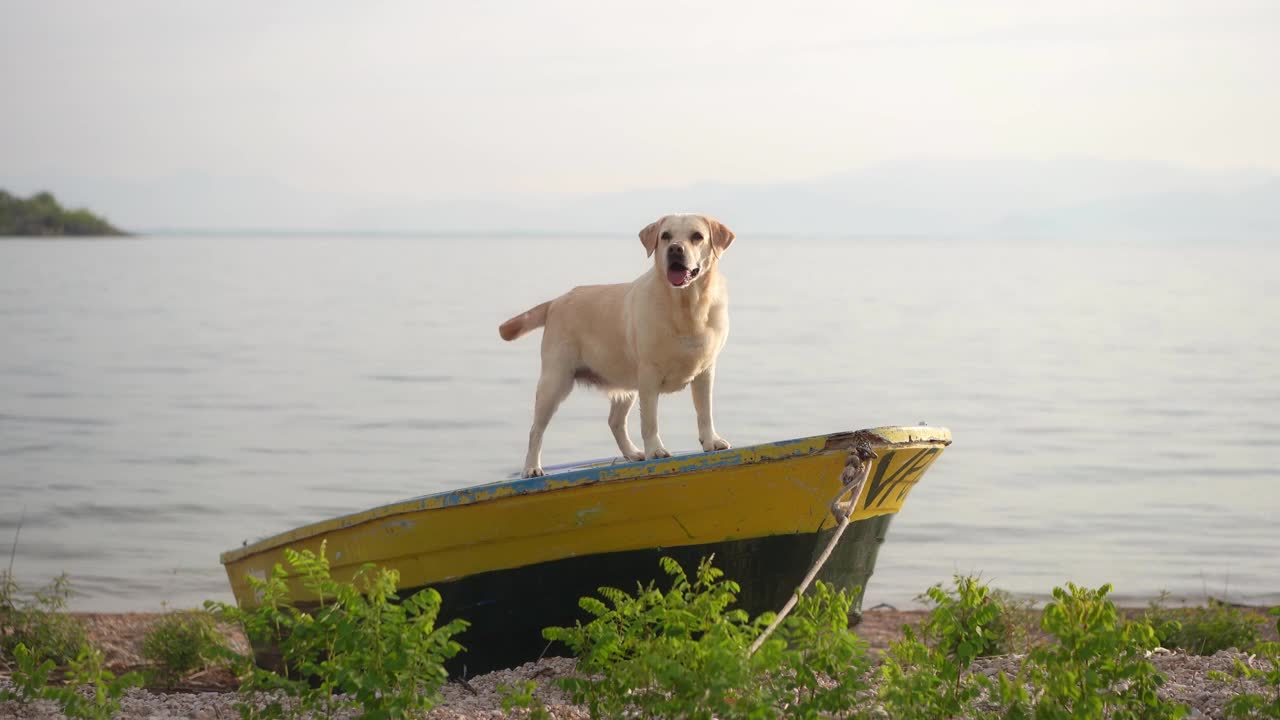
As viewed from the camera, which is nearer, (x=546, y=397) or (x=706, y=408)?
(x=706, y=408)

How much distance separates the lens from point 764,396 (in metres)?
23.4

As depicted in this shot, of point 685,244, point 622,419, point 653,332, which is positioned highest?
point 685,244

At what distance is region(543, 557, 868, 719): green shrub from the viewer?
167 inches

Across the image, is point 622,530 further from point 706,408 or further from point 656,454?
point 706,408

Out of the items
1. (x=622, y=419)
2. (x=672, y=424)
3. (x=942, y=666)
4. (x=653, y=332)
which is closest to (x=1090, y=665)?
(x=942, y=666)

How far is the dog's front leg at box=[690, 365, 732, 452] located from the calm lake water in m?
6.06

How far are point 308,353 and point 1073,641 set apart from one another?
29301 millimetres

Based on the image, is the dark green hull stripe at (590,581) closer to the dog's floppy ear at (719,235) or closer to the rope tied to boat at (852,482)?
the rope tied to boat at (852,482)

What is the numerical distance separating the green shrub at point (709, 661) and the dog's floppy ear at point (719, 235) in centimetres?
164

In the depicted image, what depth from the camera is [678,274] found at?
568 centimetres

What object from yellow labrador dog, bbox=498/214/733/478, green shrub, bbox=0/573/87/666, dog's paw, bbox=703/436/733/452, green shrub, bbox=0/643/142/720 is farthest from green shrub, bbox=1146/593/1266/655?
green shrub, bbox=0/573/87/666

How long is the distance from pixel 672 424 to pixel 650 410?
45.3ft

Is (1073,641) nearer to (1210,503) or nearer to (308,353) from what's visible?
(1210,503)

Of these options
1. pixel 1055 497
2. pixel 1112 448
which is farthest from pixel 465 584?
pixel 1112 448
